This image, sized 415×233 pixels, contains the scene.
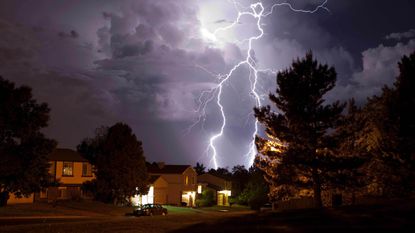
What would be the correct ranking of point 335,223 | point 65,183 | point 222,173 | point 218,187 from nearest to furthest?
point 335,223 < point 65,183 < point 218,187 < point 222,173

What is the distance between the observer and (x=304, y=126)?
97.0 ft

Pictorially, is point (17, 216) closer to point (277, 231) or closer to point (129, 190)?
point (129, 190)

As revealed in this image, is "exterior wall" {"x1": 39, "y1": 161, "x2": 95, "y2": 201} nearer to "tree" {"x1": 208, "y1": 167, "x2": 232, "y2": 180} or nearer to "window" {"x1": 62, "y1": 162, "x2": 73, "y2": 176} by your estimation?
"window" {"x1": 62, "y1": 162, "x2": 73, "y2": 176}

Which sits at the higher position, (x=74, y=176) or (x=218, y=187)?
(x=74, y=176)

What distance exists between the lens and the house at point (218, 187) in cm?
7831

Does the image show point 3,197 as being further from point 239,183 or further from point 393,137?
point 239,183

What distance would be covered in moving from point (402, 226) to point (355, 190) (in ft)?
46.7

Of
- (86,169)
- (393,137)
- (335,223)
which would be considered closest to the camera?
(335,223)

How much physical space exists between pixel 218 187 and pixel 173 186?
1621cm

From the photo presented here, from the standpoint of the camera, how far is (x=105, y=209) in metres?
45.0

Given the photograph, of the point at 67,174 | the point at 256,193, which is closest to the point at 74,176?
the point at 67,174

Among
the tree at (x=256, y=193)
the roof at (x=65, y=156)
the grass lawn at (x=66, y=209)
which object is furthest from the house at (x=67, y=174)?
the tree at (x=256, y=193)

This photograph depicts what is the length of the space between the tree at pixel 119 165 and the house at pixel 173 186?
1403 cm

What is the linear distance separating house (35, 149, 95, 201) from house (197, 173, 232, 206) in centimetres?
2371
